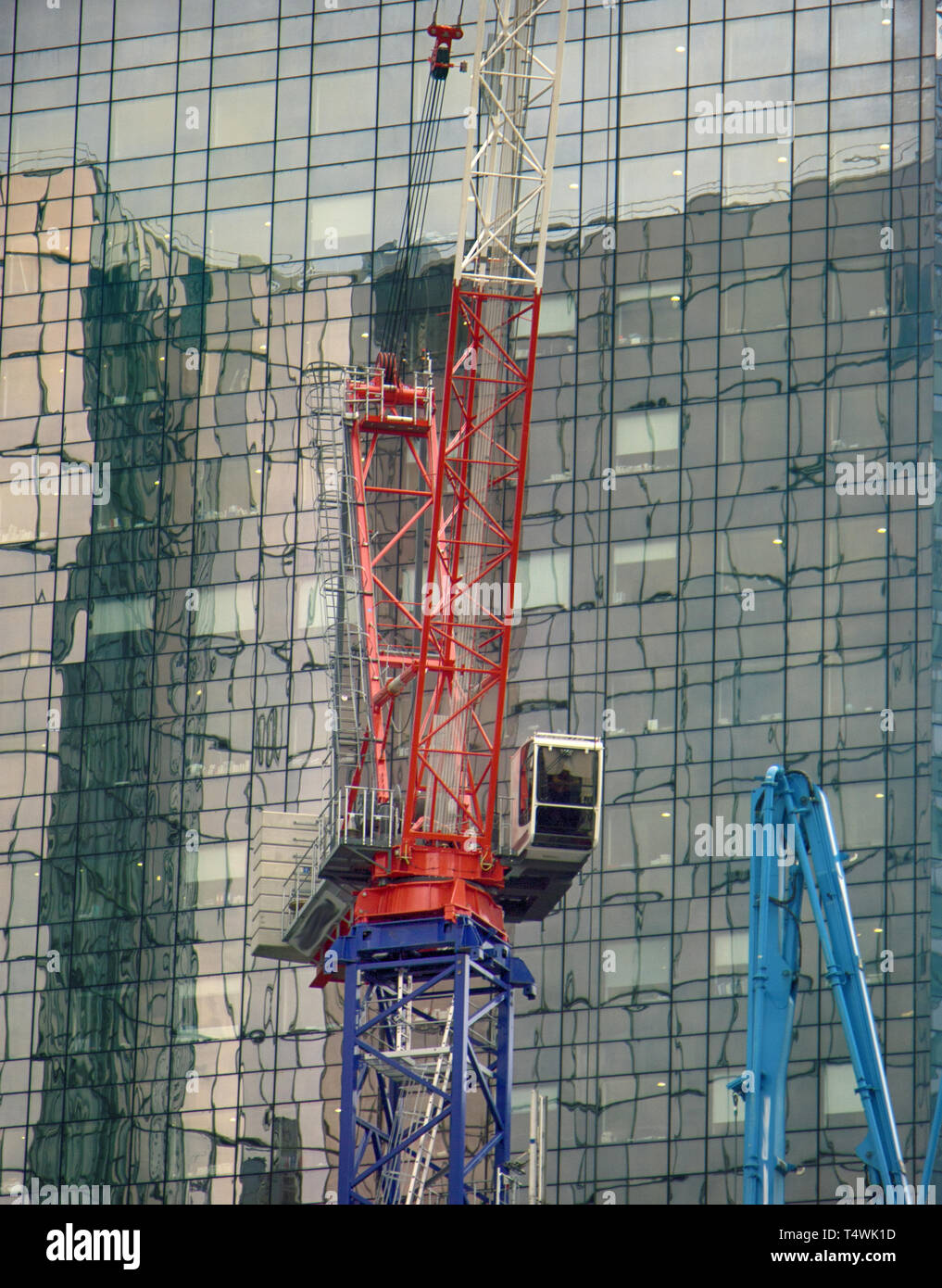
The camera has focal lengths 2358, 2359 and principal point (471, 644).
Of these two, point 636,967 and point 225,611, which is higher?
point 225,611

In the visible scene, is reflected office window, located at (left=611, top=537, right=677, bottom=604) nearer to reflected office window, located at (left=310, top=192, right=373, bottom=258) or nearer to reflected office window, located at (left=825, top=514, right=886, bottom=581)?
reflected office window, located at (left=825, top=514, right=886, bottom=581)

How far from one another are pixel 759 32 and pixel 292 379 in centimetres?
2354

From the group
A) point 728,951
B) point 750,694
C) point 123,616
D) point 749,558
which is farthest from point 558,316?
point 728,951

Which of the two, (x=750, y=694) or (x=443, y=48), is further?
(x=750, y=694)

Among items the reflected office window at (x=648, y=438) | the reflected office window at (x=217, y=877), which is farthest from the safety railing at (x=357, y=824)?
the reflected office window at (x=648, y=438)

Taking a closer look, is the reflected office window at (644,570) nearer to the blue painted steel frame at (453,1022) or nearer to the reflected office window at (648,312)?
the reflected office window at (648,312)

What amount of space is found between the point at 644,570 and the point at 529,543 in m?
4.90

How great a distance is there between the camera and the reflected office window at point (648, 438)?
300 feet

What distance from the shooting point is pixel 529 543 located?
9194 cm

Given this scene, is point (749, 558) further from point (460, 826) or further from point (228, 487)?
point (460, 826)

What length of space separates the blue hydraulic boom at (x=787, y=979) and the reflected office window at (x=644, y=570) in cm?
4452

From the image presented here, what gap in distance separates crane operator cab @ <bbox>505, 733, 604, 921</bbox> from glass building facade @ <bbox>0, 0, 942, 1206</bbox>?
79.2ft

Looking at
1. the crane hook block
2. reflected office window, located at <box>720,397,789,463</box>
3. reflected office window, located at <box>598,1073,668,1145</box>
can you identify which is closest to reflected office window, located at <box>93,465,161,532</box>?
reflected office window, located at <box>720,397,789,463</box>
